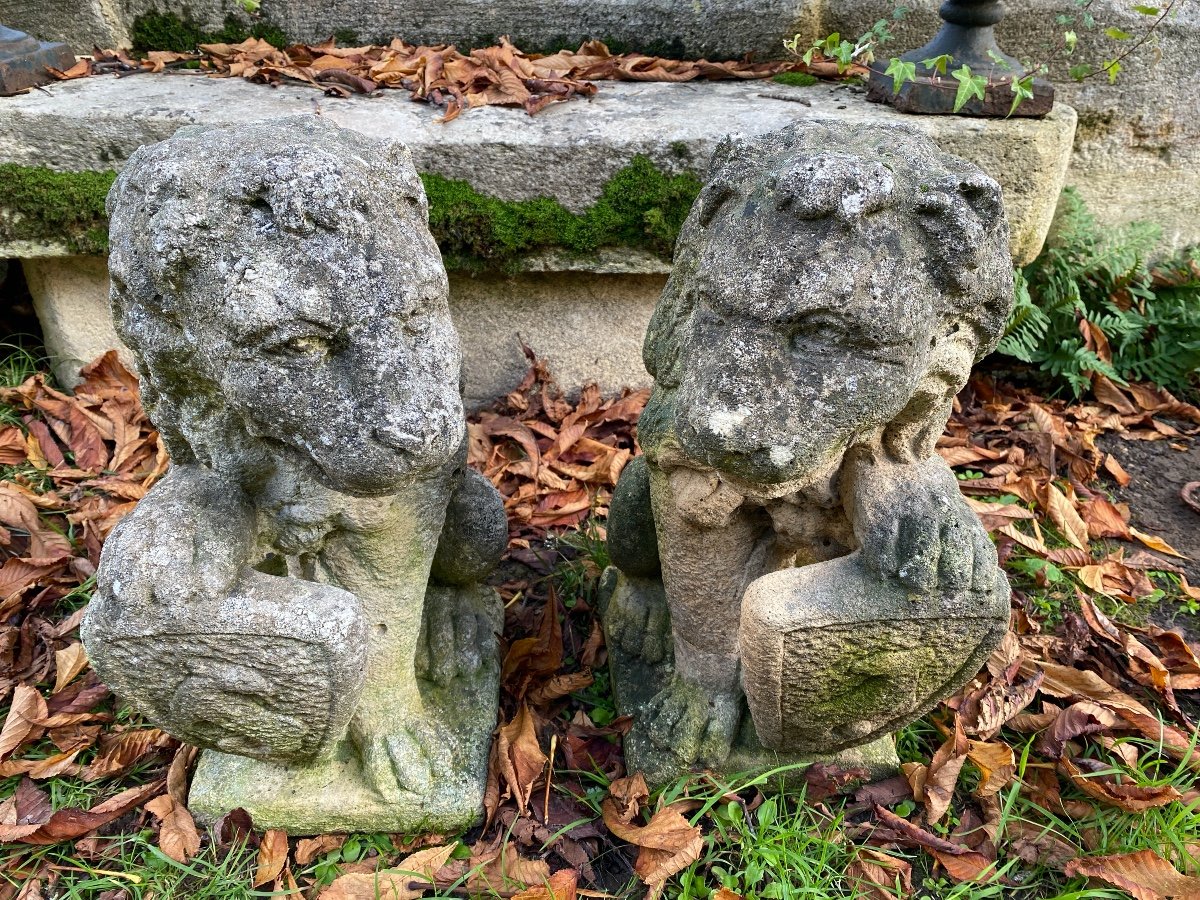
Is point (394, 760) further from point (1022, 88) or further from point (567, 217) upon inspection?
point (1022, 88)

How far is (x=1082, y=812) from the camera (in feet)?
5.42

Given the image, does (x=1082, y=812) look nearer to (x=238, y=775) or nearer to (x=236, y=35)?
(x=238, y=775)

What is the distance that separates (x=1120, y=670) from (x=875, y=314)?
4.40 ft

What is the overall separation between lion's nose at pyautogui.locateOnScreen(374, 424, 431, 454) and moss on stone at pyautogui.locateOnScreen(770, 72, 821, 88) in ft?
7.09

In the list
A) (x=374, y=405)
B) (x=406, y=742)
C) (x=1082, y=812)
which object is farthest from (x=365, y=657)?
(x=1082, y=812)

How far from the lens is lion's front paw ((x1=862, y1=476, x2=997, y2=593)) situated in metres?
1.30

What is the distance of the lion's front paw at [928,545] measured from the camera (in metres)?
1.30

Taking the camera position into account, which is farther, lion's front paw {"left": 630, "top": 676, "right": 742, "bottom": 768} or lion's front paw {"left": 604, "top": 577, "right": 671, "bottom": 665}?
lion's front paw {"left": 604, "top": 577, "right": 671, "bottom": 665}

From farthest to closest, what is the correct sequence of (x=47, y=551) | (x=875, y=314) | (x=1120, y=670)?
(x=47, y=551) < (x=1120, y=670) < (x=875, y=314)

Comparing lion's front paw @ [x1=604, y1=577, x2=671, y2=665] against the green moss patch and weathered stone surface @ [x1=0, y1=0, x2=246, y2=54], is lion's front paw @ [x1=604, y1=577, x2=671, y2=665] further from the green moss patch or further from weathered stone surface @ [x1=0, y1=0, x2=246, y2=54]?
weathered stone surface @ [x1=0, y1=0, x2=246, y2=54]

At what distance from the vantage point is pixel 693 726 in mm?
1633

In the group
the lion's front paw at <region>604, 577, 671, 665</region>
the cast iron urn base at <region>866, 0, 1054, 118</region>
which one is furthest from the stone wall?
the lion's front paw at <region>604, 577, 671, 665</region>

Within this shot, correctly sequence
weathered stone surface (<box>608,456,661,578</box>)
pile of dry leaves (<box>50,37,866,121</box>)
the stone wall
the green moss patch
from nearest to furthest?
weathered stone surface (<box>608,456,661,578</box>)
the green moss patch
pile of dry leaves (<box>50,37,866,121</box>)
the stone wall

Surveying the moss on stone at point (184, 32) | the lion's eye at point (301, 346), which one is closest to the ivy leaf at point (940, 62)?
the lion's eye at point (301, 346)
